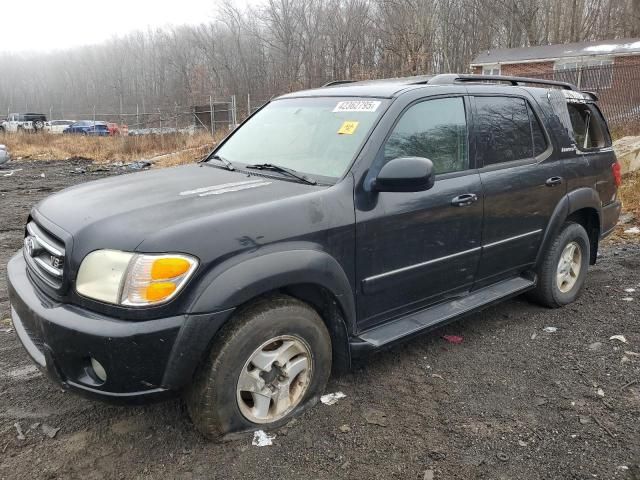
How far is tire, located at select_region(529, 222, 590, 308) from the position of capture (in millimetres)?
4266

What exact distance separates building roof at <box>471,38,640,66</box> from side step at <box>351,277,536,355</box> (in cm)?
2674

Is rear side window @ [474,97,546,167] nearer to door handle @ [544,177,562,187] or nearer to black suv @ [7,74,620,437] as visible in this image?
black suv @ [7,74,620,437]

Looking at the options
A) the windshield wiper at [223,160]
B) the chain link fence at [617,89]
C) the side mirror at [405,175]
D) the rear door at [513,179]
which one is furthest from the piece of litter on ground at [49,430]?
the chain link fence at [617,89]

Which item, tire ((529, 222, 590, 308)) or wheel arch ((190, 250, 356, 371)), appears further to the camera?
tire ((529, 222, 590, 308))

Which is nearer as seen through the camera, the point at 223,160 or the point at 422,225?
the point at 422,225

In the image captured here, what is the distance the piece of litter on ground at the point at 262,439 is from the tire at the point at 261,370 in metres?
0.04

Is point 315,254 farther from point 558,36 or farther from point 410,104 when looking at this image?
point 558,36

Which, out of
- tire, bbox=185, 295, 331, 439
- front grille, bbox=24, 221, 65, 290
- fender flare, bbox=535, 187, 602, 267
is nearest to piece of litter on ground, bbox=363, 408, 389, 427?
tire, bbox=185, 295, 331, 439

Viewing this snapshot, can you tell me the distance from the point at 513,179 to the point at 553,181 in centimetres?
55

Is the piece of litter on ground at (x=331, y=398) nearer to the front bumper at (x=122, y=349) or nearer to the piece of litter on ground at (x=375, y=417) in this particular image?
the piece of litter on ground at (x=375, y=417)

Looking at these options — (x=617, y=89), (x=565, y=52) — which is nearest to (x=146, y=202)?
(x=617, y=89)

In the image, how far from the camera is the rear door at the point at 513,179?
359cm

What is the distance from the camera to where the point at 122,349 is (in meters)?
2.21

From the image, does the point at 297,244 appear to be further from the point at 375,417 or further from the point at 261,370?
the point at 375,417
